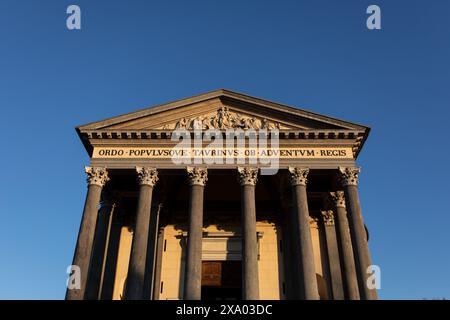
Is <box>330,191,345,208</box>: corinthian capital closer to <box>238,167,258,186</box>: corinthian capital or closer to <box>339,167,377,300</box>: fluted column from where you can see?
<box>339,167,377,300</box>: fluted column

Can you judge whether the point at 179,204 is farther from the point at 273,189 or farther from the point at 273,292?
the point at 273,292

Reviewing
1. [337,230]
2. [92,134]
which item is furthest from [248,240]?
[92,134]

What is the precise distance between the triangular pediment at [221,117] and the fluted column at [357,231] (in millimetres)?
3123

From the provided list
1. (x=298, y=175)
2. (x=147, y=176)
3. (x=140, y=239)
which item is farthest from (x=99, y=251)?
(x=298, y=175)

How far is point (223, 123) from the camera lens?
87.3ft

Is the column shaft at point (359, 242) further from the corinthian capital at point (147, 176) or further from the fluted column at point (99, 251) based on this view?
the fluted column at point (99, 251)

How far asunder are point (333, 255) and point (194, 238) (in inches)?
409

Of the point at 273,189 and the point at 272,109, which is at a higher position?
the point at 272,109

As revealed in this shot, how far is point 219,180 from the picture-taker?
1167 inches

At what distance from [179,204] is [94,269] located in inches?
305

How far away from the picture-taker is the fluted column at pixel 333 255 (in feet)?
88.7

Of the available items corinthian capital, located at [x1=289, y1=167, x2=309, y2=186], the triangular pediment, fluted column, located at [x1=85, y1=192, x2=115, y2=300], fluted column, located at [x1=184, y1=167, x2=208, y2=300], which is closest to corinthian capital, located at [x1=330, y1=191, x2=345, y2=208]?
corinthian capital, located at [x1=289, y1=167, x2=309, y2=186]
